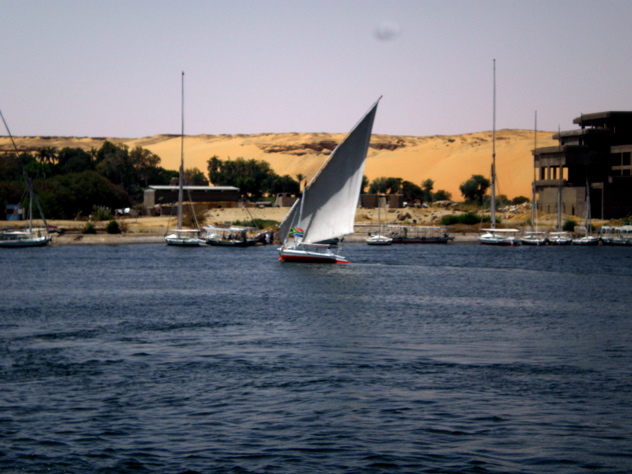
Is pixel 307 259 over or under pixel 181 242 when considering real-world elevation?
under

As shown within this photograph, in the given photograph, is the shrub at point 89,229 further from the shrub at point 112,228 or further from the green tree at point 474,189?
the green tree at point 474,189

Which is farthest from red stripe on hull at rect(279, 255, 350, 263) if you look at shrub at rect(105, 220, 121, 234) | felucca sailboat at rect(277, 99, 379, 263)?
shrub at rect(105, 220, 121, 234)

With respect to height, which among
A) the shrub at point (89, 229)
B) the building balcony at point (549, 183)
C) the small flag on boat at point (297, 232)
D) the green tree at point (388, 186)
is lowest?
the shrub at point (89, 229)

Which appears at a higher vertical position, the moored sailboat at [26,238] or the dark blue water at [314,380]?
the moored sailboat at [26,238]

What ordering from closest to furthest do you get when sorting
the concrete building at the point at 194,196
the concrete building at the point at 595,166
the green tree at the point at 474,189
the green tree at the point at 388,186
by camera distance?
the concrete building at the point at 595,166, the concrete building at the point at 194,196, the green tree at the point at 388,186, the green tree at the point at 474,189

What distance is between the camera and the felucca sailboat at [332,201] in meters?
56.9

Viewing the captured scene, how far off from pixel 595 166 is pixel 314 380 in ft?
308

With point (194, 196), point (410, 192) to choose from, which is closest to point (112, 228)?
point (194, 196)

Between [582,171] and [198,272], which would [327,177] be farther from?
[582,171]

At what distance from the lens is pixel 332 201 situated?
58.4m

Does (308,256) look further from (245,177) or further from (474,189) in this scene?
(474,189)

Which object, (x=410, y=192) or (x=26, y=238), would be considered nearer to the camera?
(x=26, y=238)

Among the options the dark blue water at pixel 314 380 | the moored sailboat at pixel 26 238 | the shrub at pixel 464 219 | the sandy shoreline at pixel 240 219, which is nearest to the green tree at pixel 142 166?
the sandy shoreline at pixel 240 219

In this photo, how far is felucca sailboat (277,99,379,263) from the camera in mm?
56906
